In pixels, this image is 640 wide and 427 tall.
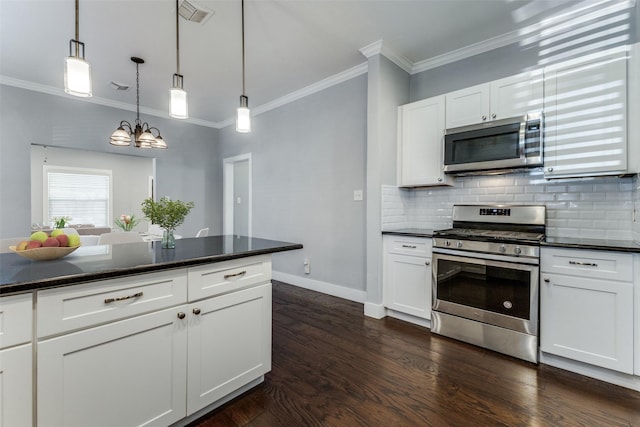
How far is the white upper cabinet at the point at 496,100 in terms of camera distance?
242 cm

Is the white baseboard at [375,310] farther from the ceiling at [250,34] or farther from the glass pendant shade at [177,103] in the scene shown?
the ceiling at [250,34]

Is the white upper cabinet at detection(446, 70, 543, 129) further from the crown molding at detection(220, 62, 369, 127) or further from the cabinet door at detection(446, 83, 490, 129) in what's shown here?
the crown molding at detection(220, 62, 369, 127)

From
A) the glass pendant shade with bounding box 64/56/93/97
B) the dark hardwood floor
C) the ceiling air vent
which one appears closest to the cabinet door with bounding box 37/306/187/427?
the dark hardwood floor

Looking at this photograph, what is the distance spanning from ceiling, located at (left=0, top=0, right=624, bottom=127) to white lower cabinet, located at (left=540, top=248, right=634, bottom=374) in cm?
203

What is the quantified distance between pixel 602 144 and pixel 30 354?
11.2 feet

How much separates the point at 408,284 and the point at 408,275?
9 cm

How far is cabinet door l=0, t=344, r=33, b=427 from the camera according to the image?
978 millimetres

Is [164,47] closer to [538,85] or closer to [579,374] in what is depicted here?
[538,85]

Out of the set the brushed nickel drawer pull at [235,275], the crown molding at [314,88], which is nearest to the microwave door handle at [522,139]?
the crown molding at [314,88]

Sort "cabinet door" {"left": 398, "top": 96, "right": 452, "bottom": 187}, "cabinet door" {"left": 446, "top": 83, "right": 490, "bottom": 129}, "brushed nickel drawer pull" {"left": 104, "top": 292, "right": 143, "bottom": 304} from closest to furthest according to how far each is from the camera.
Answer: "brushed nickel drawer pull" {"left": 104, "top": 292, "right": 143, "bottom": 304} < "cabinet door" {"left": 446, "top": 83, "right": 490, "bottom": 129} < "cabinet door" {"left": 398, "top": 96, "right": 452, "bottom": 187}

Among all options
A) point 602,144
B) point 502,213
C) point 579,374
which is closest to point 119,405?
point 579,374

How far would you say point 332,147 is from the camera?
12.4 ft

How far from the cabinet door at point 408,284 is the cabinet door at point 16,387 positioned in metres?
2.65

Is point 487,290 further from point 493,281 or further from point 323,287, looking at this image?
point 323,287
